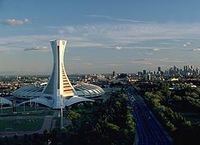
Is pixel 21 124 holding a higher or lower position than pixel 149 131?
lower

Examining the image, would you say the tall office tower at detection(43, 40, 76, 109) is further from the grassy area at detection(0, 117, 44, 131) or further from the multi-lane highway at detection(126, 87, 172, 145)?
the multi-lane highway at detection(126, 87, 172, 145)

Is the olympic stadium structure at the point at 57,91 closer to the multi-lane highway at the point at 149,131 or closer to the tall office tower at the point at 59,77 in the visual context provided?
the tall office tower at the point at 59,77

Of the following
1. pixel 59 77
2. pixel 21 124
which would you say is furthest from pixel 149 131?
pixel 59 77

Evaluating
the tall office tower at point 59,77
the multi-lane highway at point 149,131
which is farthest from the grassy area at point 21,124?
the tall office tower at point 59,77

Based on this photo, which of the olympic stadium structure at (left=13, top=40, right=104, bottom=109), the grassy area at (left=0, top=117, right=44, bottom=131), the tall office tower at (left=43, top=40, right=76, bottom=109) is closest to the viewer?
the grassy area at (left=0, top=117, right=44, bottom=131)

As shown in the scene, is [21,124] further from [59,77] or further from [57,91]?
[59,77]

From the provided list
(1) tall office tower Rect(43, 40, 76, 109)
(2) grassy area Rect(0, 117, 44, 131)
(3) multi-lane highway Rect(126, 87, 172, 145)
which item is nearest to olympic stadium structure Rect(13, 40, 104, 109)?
(1) tall office tower Rect(43, 40, 76, 109)
